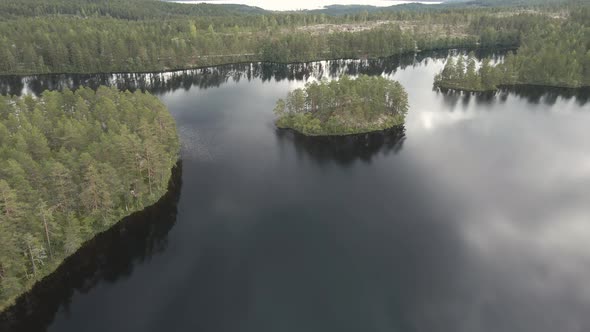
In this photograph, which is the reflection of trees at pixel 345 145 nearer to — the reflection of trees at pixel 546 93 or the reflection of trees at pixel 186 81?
the reflection of trees at pixel 186 81

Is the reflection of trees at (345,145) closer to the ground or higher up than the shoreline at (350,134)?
closer to the ground

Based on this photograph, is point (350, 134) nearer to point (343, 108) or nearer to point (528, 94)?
point (343, 108)

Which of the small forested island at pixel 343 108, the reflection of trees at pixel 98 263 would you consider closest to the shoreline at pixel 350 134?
the small forested island at pixel 343 108

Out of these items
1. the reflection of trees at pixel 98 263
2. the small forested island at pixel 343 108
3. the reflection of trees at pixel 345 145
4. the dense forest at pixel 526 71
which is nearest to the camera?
the reflection of trees at pixel 98 263

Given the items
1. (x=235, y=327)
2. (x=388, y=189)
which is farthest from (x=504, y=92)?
(x=235, y=327)

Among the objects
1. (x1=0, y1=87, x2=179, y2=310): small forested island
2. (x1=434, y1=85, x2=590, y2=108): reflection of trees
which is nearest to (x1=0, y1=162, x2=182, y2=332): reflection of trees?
(x1=0, y1=87, x2=179, y2=310): small forested island

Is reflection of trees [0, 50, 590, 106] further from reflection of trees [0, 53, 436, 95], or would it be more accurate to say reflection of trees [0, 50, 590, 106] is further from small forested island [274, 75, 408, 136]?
small forested island [274, 75, 408, 136]

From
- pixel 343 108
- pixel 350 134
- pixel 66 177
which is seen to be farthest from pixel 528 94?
pixel 66 177
